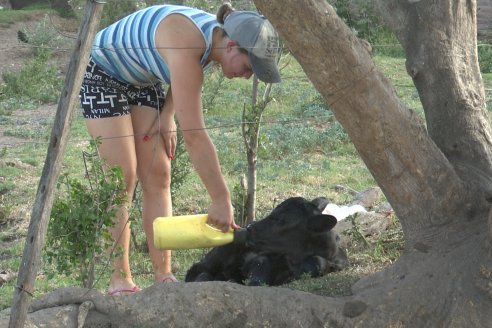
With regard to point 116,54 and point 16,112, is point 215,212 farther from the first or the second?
point 16,112

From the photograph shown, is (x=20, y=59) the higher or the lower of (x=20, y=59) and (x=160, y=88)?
the lower

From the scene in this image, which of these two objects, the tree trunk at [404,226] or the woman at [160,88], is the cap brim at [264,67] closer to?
the woman at [160,88]

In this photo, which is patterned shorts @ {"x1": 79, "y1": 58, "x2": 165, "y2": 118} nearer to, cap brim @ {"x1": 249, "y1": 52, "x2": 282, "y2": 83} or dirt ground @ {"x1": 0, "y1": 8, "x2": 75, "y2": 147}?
cap brim @ {"x1": 249, "y1": 52, "x2": 282, "y2": 83}

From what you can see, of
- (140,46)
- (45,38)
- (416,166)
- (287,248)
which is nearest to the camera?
(416,166)

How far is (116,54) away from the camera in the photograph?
4.00 meters

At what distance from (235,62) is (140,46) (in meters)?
0.46

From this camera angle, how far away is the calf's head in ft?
13.8

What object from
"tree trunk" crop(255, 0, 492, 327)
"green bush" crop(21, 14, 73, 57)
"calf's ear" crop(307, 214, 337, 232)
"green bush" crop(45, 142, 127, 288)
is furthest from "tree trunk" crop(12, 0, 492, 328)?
"green bush" crop(21, 14, 73, 57)

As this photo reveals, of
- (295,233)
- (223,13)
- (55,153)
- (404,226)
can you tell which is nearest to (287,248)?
(295,233)

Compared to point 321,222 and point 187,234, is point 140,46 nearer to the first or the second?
point 187,234

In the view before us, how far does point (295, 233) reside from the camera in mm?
4230

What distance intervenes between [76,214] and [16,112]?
24.4ft

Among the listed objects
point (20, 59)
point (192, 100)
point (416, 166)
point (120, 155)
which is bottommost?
point (20, 59)

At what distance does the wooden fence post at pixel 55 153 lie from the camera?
9.64 feet
